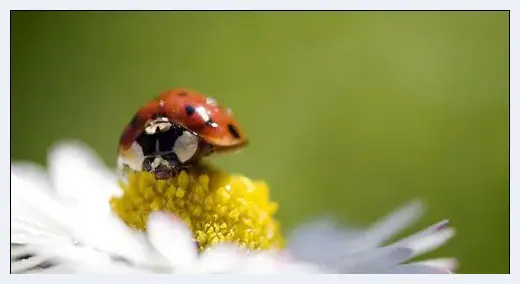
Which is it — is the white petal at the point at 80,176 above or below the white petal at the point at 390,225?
above

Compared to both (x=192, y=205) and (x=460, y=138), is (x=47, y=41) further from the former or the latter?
(x=460, y=138)

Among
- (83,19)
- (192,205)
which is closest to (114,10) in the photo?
(83,19)

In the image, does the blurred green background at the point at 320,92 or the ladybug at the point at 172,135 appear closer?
the ladybug at the point at 172,135

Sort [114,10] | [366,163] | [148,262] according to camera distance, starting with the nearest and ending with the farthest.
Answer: [148,262] → [114,10] → [366,163]

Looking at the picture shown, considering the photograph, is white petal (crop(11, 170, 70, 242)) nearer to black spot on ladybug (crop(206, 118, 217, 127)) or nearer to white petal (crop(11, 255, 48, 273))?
white petal (crop(11, 255, 48, 273))

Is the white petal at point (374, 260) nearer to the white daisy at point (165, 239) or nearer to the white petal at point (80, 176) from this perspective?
the white daisy at point (165, 239)

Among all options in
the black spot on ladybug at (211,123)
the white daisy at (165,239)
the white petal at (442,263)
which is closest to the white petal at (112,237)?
the white daisy at (165,239)

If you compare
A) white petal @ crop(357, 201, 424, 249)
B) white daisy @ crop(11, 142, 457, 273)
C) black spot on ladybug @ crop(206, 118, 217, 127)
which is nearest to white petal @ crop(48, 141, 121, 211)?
white daisy @ crop(11, 142, 457, 273)
